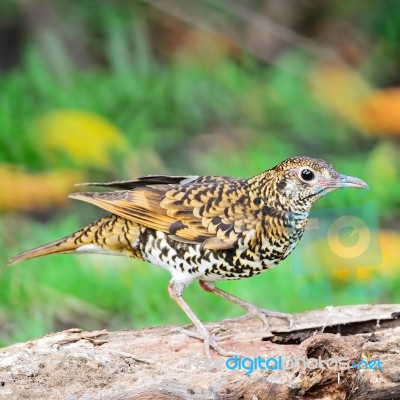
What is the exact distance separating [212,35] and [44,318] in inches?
210

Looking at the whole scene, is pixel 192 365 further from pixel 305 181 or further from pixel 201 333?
pixel 305 181

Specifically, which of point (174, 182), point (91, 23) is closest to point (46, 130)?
point (91, 23)

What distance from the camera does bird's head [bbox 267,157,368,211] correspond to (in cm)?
492

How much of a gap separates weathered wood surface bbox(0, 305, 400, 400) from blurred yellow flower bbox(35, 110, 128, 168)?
432 centimetres

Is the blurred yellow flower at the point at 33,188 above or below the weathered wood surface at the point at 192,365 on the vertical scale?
above

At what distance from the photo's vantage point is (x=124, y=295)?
735cm

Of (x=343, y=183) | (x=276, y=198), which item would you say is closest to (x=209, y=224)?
(x=276, y=198)

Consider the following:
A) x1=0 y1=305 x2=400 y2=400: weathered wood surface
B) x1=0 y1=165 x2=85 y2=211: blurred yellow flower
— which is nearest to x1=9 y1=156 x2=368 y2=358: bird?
x1=0 y1=305 x2=400 y2=400: weathered wood surface

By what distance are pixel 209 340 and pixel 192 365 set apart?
262 mm

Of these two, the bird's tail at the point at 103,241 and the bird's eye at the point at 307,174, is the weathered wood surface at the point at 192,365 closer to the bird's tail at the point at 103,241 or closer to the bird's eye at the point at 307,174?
the bird's tail at the point at 103,241

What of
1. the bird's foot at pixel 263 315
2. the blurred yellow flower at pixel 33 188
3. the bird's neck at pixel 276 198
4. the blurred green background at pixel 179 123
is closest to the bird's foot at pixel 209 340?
the bird's foot at pixel 263 315

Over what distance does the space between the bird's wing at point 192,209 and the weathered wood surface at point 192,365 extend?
1.68 feet

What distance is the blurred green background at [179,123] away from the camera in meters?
7.27

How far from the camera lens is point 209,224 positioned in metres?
5.16
